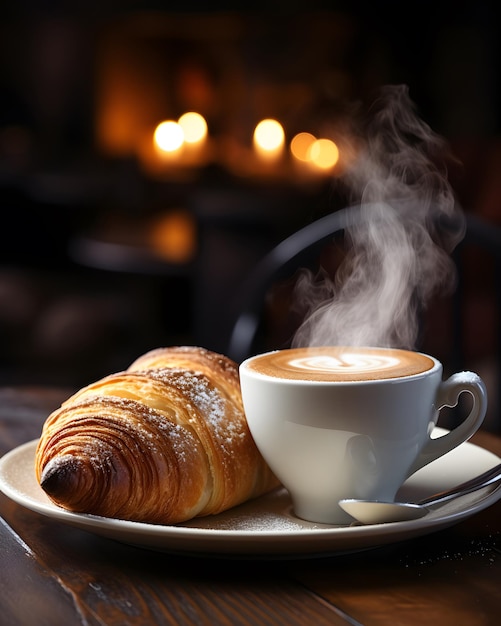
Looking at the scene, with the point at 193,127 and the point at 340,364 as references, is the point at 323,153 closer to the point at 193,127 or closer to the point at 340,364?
the point at 193,127

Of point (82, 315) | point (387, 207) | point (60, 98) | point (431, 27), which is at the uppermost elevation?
point (431, 27)

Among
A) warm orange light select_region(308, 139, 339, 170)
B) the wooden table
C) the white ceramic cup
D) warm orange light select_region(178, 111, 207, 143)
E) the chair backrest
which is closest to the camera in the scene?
the wooden table

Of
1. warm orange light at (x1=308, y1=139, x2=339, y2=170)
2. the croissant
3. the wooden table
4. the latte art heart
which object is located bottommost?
the wooden table

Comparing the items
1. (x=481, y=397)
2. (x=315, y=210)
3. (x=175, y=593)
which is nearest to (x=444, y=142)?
(x=315, y=210)

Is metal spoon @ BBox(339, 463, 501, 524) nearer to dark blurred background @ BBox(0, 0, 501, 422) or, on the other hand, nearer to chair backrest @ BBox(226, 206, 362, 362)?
chair backrest @ BBox(226, 206, 362, 362)

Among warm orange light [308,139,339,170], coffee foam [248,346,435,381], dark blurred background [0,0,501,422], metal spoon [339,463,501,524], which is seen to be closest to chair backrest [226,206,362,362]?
coffee foam [248,346,435,381]

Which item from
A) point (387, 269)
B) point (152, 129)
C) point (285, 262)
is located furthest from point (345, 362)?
point (152, 129)

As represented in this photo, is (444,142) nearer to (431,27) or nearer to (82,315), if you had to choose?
(431,27)
